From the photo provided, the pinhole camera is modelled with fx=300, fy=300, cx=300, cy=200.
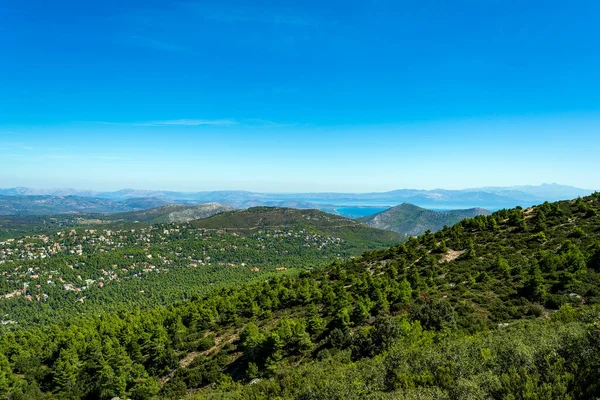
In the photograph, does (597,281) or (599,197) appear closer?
(597,281)

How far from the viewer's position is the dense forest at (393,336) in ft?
49.4

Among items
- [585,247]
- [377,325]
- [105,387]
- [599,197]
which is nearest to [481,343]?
[377,325]

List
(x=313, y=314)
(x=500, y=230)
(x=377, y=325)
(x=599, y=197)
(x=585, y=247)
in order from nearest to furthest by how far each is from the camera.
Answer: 1. (x=377, y=325)
2. (x=313, y=314)
3. (x=585, y=247)
4. (x=500, y=230)
5. (x=599, y=197)

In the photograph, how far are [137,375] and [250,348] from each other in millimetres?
14466

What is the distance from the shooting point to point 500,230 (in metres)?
58.2

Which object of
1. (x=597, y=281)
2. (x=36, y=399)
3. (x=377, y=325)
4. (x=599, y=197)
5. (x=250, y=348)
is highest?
(x=599, y=197)

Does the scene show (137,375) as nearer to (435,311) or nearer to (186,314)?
(186,314)

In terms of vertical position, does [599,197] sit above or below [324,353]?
above

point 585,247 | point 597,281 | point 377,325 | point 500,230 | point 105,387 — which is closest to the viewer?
point 377,325

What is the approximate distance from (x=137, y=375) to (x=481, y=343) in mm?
35849

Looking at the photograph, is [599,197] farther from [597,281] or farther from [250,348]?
[250,348]

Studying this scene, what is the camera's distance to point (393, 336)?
24.7 metres

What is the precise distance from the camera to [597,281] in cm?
3078

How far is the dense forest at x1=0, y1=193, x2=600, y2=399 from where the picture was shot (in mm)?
15070
